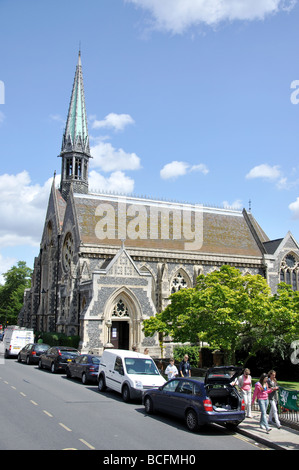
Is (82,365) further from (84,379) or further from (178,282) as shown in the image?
(178,282)

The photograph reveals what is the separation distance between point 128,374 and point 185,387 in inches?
143

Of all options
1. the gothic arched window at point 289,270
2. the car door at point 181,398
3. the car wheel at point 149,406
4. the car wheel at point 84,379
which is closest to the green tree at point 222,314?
the car wheel at point 84,379

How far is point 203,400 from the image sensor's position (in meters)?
11.6

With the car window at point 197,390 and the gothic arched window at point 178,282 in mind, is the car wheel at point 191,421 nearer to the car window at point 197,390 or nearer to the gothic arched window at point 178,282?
the car window at point 197,390

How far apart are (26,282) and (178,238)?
5011cm

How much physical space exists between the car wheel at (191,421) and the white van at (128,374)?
344cm

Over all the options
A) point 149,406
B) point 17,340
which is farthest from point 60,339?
point 149,406

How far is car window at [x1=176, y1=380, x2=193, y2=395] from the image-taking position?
1244 centimetres

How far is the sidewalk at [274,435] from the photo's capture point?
1069 cm

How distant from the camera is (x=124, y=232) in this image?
38.3 m

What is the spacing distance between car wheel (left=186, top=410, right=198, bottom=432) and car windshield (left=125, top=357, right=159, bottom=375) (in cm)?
438

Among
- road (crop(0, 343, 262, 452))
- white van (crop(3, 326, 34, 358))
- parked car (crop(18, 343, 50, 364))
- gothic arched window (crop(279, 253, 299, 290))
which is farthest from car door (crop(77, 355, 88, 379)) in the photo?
gothic arched window (crop(279, 253, 299, 290))
